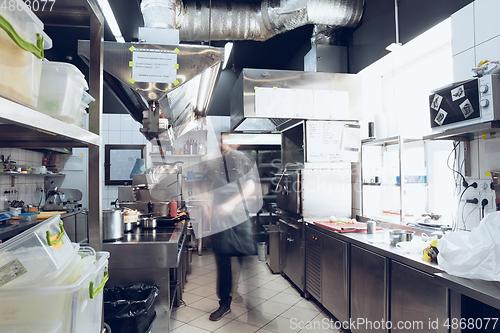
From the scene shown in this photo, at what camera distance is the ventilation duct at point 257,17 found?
322cm

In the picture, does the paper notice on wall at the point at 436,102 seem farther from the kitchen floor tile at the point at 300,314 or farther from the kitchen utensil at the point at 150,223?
the kitchen utensil at the point at 150,223

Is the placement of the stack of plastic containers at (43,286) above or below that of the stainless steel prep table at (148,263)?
above

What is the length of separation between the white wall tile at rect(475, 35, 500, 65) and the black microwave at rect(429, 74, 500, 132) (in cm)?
37

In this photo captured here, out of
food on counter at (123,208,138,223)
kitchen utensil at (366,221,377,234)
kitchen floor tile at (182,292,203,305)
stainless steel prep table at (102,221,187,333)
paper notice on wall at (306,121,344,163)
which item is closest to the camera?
stainless steel prep table at (102,221,187,333)

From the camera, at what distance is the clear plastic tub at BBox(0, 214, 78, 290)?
0.66m

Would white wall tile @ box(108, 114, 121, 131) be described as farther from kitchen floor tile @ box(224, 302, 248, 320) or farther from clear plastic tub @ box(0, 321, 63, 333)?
clear plastic tub @ box(0, 321, 63, 333)

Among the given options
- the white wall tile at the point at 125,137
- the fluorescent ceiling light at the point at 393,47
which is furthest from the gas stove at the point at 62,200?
the fluorescent ceiling light at the point at 393,47

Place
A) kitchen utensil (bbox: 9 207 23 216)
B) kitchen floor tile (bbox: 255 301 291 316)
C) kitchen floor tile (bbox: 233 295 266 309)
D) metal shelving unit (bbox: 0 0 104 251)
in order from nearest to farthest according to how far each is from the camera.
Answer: metal shelving unit (bbox: 0 0 104 251)
kitchen floor tile (bbox: 255 301 291 316)
kitchen floor tile (bbox: 233 295 266 309)
kitchen utensil (bbox: 9 207 23 216)

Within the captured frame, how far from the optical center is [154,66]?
1.91 meters

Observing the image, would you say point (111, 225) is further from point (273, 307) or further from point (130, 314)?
point (273, 307)

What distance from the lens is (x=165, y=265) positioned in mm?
2139

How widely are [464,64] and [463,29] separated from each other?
0.26m

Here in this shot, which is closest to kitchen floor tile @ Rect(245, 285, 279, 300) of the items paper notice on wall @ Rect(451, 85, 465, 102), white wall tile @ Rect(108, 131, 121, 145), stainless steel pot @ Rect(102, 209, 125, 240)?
stainless steel pot @ Rect(102, 209, 125, 240)

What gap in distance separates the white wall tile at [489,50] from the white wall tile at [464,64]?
0.04 m
